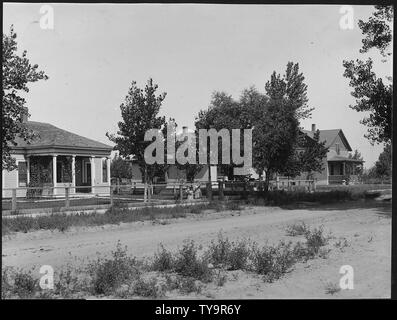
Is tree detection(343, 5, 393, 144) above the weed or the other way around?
above

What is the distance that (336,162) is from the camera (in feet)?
182

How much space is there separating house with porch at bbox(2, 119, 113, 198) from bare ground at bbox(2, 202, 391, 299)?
37.2 ft

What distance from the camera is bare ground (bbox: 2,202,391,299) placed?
7.10 metres

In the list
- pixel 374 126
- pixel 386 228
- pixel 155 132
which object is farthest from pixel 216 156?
pixel 386 228

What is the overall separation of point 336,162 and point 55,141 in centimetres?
3880

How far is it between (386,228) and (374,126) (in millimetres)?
7006

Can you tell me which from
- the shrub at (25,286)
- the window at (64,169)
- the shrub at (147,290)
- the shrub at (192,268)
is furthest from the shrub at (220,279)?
the window at (64,169)

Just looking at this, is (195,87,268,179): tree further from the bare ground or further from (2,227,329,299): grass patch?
(2,227,329,299): grass patch

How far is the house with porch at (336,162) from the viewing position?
52281 millimetres

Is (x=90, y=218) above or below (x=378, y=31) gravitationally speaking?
below

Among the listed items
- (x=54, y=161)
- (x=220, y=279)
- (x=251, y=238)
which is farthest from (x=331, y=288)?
(x=54, y=161)

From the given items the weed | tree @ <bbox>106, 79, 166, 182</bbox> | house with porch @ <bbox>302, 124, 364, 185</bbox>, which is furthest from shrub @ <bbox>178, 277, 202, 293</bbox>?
house with porch @ <bbox>302, 124, 364, 185</bbox>

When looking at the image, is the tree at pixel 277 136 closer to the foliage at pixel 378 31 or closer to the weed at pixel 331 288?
the foliage at pixel 378 31

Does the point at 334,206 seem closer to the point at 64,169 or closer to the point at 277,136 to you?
the point at 277,136
